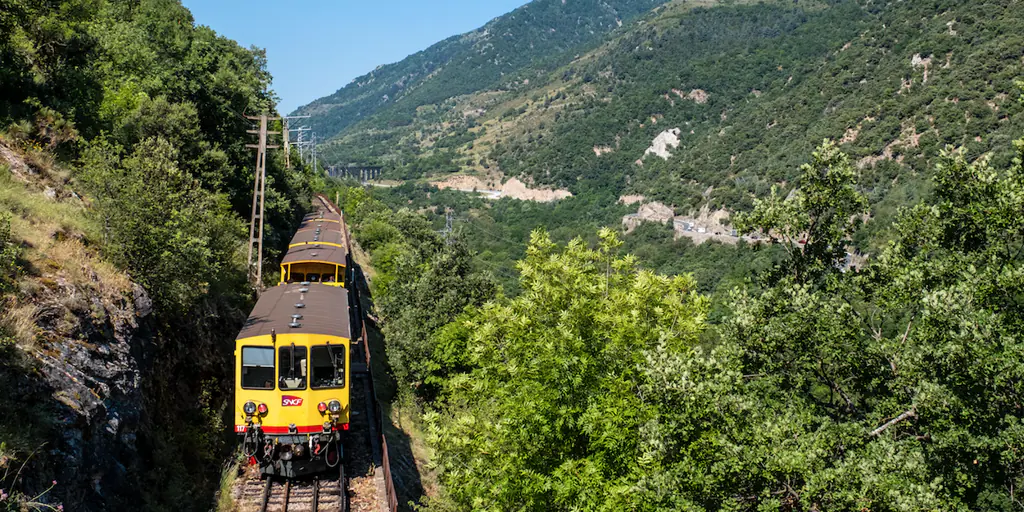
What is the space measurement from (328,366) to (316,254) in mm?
9663

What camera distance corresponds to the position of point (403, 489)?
19.2 metres

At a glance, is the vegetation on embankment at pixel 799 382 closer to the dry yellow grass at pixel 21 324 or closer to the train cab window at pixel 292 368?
the train cab window at pixel 292 368

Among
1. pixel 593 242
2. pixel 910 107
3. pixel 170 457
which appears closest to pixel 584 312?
pixel 170 457

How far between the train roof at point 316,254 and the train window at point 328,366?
901 centimetres

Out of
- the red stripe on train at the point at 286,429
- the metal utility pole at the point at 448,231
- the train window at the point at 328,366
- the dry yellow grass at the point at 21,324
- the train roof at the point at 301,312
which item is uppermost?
the dry yellow grass at the point at 21,324

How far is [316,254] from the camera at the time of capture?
2375 cm

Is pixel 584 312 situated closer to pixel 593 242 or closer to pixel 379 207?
pixel 379 207

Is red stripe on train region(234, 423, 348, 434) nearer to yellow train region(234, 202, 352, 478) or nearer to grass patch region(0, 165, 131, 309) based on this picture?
yellow train region(234, 202, 352, 478)

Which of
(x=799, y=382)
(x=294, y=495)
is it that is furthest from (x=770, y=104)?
(x=294, y=495)

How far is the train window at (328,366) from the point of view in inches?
580

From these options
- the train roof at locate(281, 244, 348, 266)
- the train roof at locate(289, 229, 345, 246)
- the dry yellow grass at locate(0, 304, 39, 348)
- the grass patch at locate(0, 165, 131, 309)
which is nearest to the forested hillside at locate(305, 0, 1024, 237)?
the train roof at locate(289, 229, 345, 246)

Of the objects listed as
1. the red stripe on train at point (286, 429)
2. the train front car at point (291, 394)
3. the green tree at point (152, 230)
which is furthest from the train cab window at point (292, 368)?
the green tree at point (152, 230)

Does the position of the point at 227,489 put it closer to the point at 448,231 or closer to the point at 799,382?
the point at 799,382

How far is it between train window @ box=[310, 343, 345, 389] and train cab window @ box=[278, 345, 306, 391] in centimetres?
22
